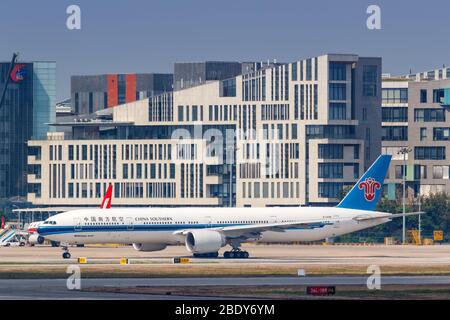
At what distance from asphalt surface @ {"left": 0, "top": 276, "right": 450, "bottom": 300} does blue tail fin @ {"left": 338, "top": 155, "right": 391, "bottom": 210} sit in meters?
41.4

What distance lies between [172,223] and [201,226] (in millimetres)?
2825

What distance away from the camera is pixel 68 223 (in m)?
117

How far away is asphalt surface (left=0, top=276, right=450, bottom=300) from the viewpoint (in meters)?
69.8

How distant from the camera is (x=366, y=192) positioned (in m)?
130

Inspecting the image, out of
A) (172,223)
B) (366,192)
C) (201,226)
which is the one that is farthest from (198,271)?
(366,192)

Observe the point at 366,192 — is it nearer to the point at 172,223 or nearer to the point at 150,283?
the point at 172,223
